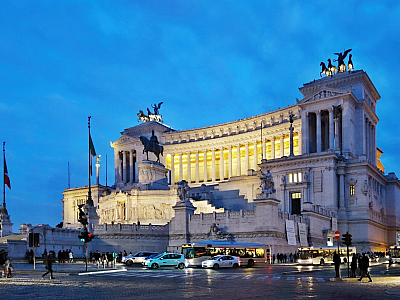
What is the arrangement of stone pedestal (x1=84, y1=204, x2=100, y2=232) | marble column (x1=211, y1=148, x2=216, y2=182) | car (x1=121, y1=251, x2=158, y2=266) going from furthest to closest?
marble column (x1=211, y1=148, x2=216, y2=182) → stone pedestal (x1=84, y1=204, x2=100, y2=232) → car (x1=121, y1=251, x2=158, y2=266)

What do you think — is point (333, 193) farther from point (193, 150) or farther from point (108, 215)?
A: point (193, 150)

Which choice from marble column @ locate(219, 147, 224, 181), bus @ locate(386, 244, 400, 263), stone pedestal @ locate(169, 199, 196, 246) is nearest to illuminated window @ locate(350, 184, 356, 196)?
bus @ locate(386, 244, 400, 263)

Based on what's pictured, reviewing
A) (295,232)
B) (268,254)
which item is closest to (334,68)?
(295,232)

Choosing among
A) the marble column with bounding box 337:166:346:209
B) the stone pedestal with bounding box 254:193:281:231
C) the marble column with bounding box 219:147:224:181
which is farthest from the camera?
the marble column with bounding box 219:147:224:181

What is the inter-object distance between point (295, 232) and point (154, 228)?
58.2 ft

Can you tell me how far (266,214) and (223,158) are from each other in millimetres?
61489

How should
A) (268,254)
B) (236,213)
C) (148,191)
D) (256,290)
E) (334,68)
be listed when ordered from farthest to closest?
1. (334,68)
2. (148,191)
3. (236,213)
4. (268,254)
5. (256,290)

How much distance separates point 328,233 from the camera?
6900cm

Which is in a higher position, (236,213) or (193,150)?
(193,150)

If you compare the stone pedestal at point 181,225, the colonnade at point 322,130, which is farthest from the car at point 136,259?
the colonnade at point 322,130

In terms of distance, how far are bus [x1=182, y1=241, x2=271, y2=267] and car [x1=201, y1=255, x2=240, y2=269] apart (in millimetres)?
2228

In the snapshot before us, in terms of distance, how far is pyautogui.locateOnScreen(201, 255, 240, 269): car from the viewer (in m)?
46.3

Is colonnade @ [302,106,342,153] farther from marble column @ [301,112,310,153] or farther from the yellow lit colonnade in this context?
the yellow lit colonnade

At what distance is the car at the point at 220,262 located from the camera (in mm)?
46344
